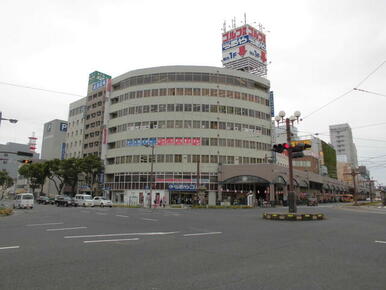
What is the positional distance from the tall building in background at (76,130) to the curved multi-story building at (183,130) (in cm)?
2160

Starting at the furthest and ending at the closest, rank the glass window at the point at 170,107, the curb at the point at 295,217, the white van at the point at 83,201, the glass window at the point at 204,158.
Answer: the glass window at the point at 170,107 → the glass window at the point at 204,158 → the white van at the point at 83,201 → the curb at the point at 295,217

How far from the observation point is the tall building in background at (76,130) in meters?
81.2

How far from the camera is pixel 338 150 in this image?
183750mm

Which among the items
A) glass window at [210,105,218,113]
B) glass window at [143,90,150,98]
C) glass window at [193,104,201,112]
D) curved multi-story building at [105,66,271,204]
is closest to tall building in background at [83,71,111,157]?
curved multi-story building at [105,66,271,204]

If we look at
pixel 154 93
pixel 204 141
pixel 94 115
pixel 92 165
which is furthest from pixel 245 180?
pixel 94 115

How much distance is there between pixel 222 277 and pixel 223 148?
52.0 meters

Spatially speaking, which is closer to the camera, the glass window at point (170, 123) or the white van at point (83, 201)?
the white van at point (83, 201)

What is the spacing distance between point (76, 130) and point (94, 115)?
10.4 meters

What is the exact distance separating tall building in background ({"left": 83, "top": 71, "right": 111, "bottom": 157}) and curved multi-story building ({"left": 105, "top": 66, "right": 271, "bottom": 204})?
11693 millimetres

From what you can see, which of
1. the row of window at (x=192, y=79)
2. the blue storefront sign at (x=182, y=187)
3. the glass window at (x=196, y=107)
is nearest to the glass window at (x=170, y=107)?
Result: the glass window at (x=196, y=107)

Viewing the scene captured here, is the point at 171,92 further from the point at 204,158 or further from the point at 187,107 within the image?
the point at 204,158

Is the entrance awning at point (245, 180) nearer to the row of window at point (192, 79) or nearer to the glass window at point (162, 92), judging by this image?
the row of window at point (192, 79)

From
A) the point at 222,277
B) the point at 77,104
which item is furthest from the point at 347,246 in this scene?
the point at 77,104

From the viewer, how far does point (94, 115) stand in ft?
253
